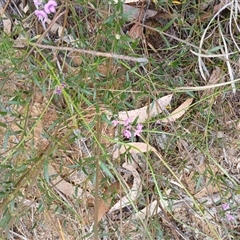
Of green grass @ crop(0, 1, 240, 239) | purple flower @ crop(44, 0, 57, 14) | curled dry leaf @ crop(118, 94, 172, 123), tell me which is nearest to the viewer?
purple flower @ crop(44, 0, 57, 14)

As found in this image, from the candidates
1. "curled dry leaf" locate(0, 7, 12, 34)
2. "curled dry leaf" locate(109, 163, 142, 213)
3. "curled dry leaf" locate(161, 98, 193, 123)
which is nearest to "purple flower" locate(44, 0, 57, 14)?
"curled dry leaf" locate(0, 7, 12, 34)

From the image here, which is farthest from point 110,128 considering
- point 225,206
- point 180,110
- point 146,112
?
point 225,206

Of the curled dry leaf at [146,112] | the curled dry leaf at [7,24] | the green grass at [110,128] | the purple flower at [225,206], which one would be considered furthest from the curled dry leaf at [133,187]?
the curled dry leaf at [7,24]

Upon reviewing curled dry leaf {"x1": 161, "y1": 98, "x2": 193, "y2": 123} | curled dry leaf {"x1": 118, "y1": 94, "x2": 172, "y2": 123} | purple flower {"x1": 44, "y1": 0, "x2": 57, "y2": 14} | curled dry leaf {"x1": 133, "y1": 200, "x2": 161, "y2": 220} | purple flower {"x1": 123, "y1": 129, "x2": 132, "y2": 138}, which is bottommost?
curled dry leaf {"x1": 133, "y1": 200, "x2": 161, "y2": 220}

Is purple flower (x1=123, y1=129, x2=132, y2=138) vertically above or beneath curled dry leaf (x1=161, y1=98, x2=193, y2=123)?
above

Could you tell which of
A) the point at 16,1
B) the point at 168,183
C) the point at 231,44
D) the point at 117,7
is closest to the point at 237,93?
the point at 231,44

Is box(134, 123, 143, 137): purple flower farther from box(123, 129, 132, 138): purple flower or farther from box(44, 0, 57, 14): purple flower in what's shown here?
box(44, 0, 57, 14): purple flower

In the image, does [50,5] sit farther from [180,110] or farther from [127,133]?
[180,110]

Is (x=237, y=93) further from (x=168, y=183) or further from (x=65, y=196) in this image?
(x=65, y=196)
